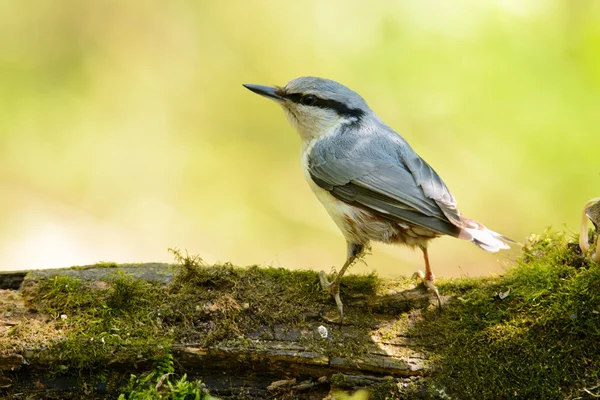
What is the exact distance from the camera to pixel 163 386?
2703 millimetres

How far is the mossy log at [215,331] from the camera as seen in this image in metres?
2.74

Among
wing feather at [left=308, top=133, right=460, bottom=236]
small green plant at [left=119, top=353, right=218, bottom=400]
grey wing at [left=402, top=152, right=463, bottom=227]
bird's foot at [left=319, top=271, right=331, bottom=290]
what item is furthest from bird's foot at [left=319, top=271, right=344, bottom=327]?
small green plant at [left=119, top=353, right=218, bottom=400]

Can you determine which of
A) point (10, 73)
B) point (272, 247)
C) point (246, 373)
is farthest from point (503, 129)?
point (10, 73)

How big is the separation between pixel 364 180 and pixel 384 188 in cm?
16

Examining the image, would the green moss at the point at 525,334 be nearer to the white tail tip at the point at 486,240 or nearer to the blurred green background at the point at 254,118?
the white tail tip at the point at 486,240

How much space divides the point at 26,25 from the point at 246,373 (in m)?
5.89

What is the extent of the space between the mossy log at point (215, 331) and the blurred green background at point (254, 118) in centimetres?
229

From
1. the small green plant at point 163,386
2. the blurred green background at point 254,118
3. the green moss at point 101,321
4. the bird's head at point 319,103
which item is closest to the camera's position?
the small green plant at point 163,386

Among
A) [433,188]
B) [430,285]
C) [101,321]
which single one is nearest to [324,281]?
[430,285]

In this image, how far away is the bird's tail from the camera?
3.24 meters

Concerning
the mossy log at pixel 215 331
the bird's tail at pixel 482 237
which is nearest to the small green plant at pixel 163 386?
the mossy log at pixel 215 331

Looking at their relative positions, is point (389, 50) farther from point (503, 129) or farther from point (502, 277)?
point (502, 277)

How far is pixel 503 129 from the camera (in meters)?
5.95

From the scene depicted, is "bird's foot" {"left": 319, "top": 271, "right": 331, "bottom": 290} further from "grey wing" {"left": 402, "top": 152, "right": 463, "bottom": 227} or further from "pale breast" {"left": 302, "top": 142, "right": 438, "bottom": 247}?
"grey wing" {"left": 402, "top": 152, "right": 463, "bottom": 227}
